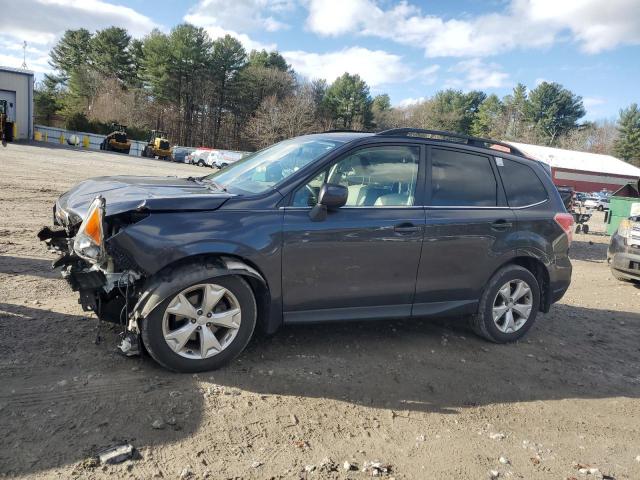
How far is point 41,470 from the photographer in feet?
8.45

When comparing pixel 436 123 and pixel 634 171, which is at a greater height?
pixel 436 123

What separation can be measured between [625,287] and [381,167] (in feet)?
21.9

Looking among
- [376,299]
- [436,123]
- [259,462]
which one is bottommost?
[259,462]

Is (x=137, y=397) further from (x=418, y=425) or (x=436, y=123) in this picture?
(x=436, y=123)

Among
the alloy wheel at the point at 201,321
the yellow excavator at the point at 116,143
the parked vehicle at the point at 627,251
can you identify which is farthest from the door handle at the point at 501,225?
the yellow excavator at the point at 116,143

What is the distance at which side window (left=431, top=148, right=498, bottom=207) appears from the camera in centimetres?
464

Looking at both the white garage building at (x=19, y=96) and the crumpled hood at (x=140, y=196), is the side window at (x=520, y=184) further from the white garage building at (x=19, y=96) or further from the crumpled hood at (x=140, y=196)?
the white garage building at (x=19, y=96)

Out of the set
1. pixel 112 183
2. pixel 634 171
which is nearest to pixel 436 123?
pixel 634 171

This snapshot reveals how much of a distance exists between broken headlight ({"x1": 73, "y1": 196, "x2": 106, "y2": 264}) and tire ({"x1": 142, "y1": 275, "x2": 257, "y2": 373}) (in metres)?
0.56

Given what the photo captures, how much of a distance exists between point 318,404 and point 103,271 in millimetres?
1773

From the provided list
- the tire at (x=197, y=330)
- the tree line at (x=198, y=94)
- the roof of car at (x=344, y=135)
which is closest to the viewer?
the tire at (x=197, y=330)

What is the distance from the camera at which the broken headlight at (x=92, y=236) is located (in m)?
3.38

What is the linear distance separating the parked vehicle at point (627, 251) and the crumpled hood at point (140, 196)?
7269 mm

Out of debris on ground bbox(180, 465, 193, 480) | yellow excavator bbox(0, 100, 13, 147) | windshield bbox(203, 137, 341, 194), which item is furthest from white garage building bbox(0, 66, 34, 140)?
debris on ground bbox(180, 465, 193, 480)
